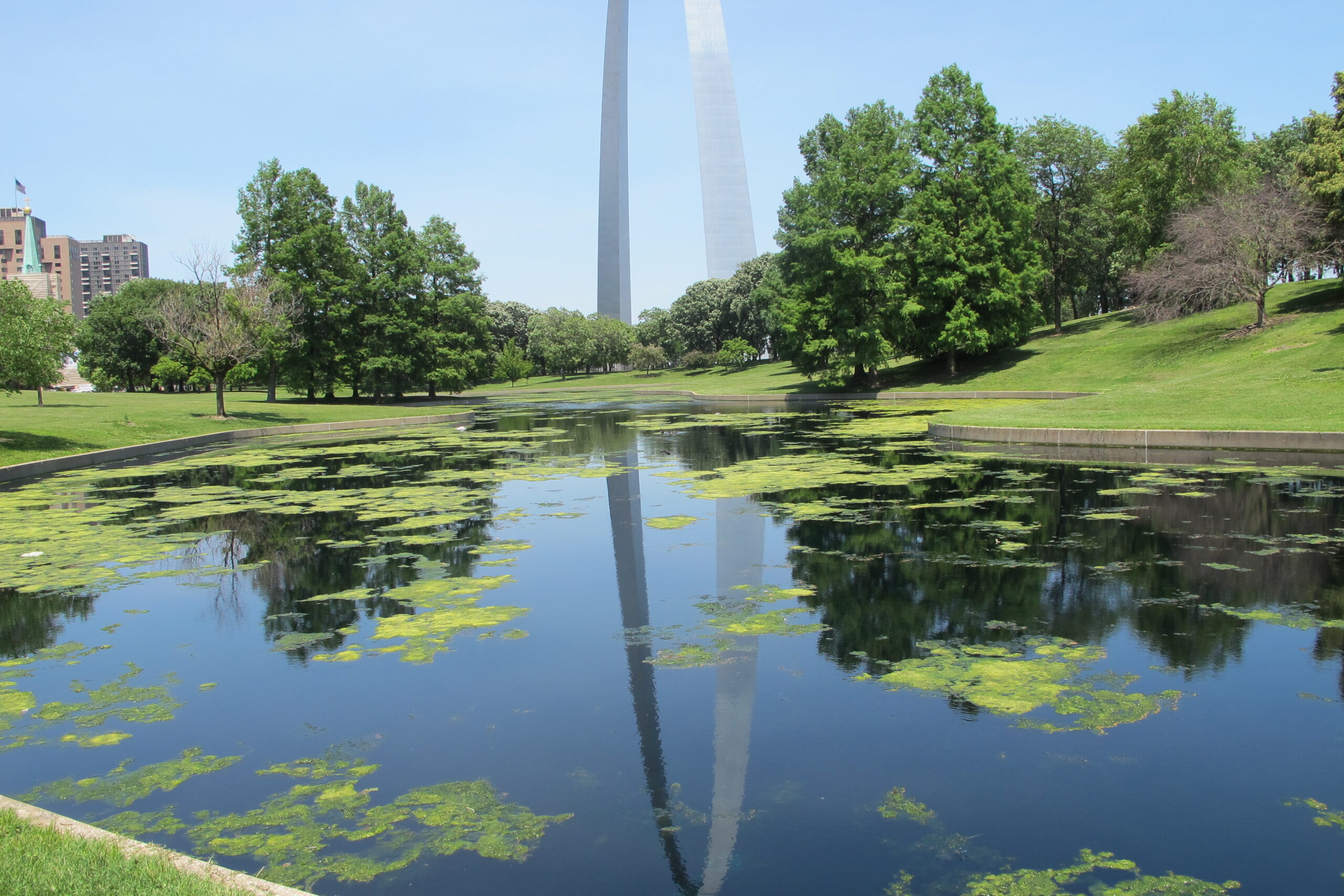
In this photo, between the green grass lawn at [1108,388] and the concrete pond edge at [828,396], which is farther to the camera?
the concrete pond edge at [828,396]

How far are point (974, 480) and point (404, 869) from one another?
13.0m

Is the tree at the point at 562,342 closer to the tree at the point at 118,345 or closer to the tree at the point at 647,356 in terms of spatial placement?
the tree at the point at 647,356

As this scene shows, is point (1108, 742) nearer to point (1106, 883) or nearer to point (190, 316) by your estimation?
point (1106, 883)

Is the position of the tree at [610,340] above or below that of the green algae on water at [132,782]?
above

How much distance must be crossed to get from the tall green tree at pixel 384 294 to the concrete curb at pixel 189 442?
1331 centimetres

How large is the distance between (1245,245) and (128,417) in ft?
139

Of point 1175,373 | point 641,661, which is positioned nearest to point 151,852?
point 641,661

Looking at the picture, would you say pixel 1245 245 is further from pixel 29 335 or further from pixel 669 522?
pixel 29 335

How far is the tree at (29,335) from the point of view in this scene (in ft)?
78.7

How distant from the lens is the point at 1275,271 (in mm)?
43031

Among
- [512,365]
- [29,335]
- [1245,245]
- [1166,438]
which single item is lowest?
[1166,438]

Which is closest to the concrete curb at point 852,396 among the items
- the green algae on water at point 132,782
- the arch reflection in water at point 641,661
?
the arch reflection in water at point 641,661

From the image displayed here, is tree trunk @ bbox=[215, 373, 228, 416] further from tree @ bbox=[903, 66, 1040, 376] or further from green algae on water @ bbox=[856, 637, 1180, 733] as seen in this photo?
green algae on water @ bbox=[856, 637, 1180, 733]

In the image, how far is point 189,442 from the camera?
30516 millimetres
